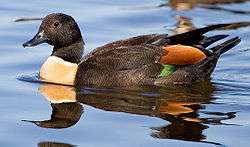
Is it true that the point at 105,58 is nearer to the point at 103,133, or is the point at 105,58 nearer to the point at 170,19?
the point at 103,133

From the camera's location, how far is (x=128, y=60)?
11.2 m

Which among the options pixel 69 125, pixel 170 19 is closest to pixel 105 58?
pixel 69 125

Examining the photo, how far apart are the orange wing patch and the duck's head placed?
3.75ft

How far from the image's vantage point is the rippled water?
8719mm

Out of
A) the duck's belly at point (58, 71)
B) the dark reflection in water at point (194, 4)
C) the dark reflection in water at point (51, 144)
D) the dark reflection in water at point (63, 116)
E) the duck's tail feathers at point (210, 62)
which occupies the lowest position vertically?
the dark reflection in water at point (51, 144)

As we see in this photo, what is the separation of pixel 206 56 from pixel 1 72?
2538 millimetres

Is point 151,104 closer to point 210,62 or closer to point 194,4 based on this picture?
point 210,62

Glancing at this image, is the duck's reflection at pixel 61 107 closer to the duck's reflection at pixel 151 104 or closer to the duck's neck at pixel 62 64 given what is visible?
the duck's reflection at pixel 151 104

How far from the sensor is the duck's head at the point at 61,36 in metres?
11.5

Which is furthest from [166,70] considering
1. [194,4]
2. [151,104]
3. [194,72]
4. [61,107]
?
[194,4]

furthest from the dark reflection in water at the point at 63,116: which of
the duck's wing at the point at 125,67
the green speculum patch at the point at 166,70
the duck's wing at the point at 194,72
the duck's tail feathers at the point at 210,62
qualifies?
the duck's tail feathers at the point at 210,62

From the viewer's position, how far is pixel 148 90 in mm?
11047

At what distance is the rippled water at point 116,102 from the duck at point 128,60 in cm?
17

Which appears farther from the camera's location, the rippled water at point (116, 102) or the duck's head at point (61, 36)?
the duck's head at point (61, 36)
